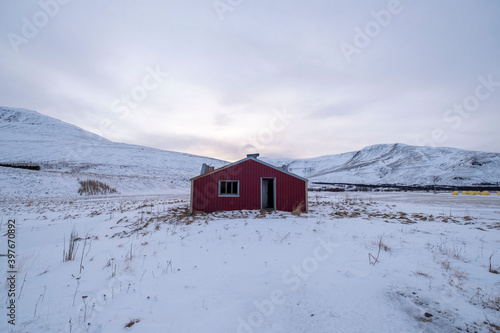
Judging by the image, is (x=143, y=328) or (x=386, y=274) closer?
(x=143, y=328)

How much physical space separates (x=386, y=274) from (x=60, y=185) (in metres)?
40.5

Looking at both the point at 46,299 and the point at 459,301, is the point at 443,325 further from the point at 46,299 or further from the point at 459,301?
the point at 46,299

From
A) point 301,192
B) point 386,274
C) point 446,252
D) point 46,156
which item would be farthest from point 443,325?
point 46,156

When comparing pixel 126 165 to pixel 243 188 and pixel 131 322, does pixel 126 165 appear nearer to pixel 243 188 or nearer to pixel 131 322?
pixel 243 188

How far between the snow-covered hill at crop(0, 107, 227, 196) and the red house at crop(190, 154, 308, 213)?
25.8 metres

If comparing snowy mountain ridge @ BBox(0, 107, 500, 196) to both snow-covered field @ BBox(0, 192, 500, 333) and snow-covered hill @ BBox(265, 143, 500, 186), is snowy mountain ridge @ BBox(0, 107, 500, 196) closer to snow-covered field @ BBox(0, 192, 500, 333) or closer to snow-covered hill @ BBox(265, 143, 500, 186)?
snow-covered hill @ BBox(265, 143, 500, 186)

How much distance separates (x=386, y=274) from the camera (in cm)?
538

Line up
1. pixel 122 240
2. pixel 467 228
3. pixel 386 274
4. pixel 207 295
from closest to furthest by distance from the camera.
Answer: pixel 207 295 → pixel 386 274 → pixel 122 240 → pixel 467 228

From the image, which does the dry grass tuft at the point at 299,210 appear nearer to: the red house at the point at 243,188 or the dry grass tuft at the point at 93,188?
the red house at the point at 243,188

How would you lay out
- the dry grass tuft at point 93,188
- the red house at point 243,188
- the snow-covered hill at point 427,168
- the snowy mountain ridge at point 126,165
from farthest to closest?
the snow-covered hill at point 427,168 < the snowy mountain ridge at point 126,165 < the dry grass tuft at point 93,188 < the red house at point 243,188

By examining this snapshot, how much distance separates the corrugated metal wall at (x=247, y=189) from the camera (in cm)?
1625

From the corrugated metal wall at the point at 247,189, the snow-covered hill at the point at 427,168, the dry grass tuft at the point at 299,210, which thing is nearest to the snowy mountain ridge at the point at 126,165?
the snow-covered hill at the point at 427,168

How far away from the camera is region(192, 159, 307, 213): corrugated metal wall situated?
16.2 meters

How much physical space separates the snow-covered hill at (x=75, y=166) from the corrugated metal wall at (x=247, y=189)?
25.7 metres
